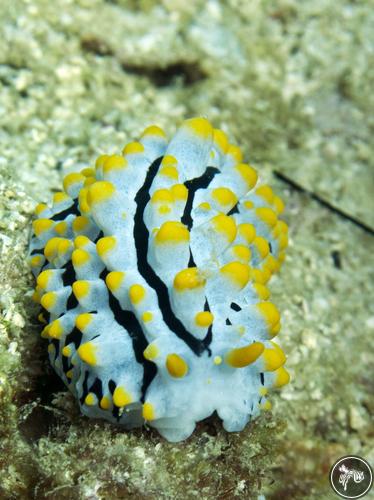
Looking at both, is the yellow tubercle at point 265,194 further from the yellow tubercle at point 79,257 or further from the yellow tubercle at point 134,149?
the yellow tubercle at point 79,257

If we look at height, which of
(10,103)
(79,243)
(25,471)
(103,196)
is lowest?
(25,471)

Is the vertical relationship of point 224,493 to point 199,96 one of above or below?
below

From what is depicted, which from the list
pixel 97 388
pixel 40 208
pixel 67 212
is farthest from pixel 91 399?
pixel 40 208

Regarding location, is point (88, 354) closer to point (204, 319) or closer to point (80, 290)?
point (80, 290)

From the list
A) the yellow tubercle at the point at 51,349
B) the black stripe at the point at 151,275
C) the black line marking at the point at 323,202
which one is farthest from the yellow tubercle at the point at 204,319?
the black line marking at the point at 323,202

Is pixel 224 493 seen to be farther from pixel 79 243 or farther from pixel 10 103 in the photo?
pixel 10 103

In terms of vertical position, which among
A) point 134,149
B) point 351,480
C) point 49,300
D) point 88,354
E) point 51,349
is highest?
point 134,149

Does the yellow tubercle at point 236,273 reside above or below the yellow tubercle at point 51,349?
above

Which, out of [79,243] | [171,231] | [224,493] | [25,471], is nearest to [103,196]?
[79,243]
